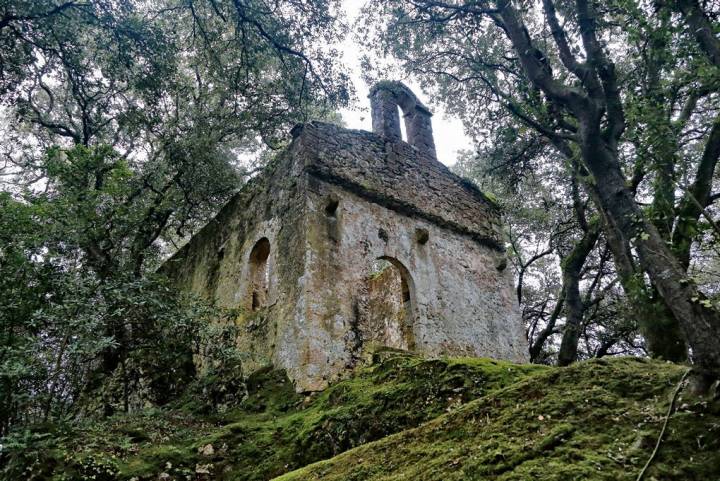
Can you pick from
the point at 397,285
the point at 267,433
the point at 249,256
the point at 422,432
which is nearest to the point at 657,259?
the point at 422,432

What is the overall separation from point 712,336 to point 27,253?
22.1ft

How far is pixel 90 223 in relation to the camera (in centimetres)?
661

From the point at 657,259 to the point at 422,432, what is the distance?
218cm

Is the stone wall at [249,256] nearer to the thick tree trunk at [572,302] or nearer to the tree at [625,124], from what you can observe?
the tree at [625,124]

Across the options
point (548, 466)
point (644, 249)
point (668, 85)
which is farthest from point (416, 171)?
point (548, 466)

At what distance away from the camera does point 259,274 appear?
9.01 m

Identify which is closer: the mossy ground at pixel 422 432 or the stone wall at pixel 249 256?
the mossy ground at pixel 422 432

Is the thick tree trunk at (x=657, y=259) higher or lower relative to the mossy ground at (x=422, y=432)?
higher

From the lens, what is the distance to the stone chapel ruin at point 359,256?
6949 millimetres

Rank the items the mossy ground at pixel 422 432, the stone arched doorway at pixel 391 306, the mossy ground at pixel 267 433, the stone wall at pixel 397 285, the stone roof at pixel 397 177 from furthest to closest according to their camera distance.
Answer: the stone roof at pixel 397 177, the stone arched doorway at pixel 391 306, the stone wall at pixel 397 285, the mossy ground at pixel 267 433, the mossy ground at pixel 422 432

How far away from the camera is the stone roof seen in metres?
8.27

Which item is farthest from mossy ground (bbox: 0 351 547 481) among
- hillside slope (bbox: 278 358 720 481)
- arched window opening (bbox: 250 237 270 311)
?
arched window opening (bbox: 250 237 270 311)

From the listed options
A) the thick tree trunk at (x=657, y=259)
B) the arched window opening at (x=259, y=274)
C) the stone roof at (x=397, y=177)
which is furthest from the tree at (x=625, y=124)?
the arched window opening at (x=259, y=274)

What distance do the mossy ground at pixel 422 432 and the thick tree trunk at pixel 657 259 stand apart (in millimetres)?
382
